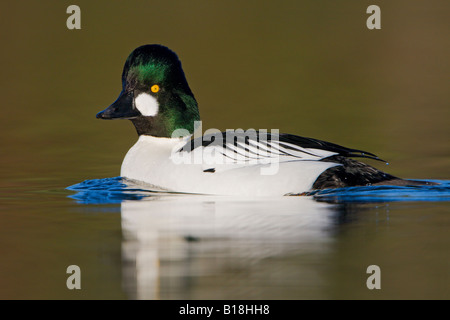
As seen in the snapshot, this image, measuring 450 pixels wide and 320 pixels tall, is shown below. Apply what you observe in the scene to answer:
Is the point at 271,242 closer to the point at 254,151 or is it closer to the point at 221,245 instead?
the point at 221,245

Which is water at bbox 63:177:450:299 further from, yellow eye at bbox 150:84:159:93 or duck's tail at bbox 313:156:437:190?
yellow eye at bbox 150:84:159:93

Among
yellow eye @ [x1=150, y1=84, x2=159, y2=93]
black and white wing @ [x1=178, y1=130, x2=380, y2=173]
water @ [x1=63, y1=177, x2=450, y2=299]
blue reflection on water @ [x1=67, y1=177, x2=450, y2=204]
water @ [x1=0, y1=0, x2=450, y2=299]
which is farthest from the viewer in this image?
yellow eye @ [x1=150, y1=84, x2=159, y2=93]

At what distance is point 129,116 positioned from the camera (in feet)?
29.6

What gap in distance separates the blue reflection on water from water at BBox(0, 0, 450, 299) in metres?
0.02

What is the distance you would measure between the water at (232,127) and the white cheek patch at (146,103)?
88 centimetres

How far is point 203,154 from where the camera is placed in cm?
823

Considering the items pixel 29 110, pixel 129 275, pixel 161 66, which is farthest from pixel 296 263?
pixel 29 110

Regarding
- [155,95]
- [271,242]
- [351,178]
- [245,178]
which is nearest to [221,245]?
[271,242]

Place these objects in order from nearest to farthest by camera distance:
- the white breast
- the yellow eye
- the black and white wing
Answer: the white breast → the black and white wing → the yellow eye

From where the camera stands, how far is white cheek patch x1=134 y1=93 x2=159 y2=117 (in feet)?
29.4

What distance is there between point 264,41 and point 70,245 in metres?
14.5

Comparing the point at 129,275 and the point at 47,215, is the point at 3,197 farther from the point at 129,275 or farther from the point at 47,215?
the point at 129,275

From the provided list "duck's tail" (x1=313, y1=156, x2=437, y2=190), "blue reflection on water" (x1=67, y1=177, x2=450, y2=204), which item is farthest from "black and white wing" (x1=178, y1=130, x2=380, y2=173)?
"blue reflection on water" (x1=67, y1=177, x2=450, y2=204)

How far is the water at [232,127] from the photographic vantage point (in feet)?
18.1
